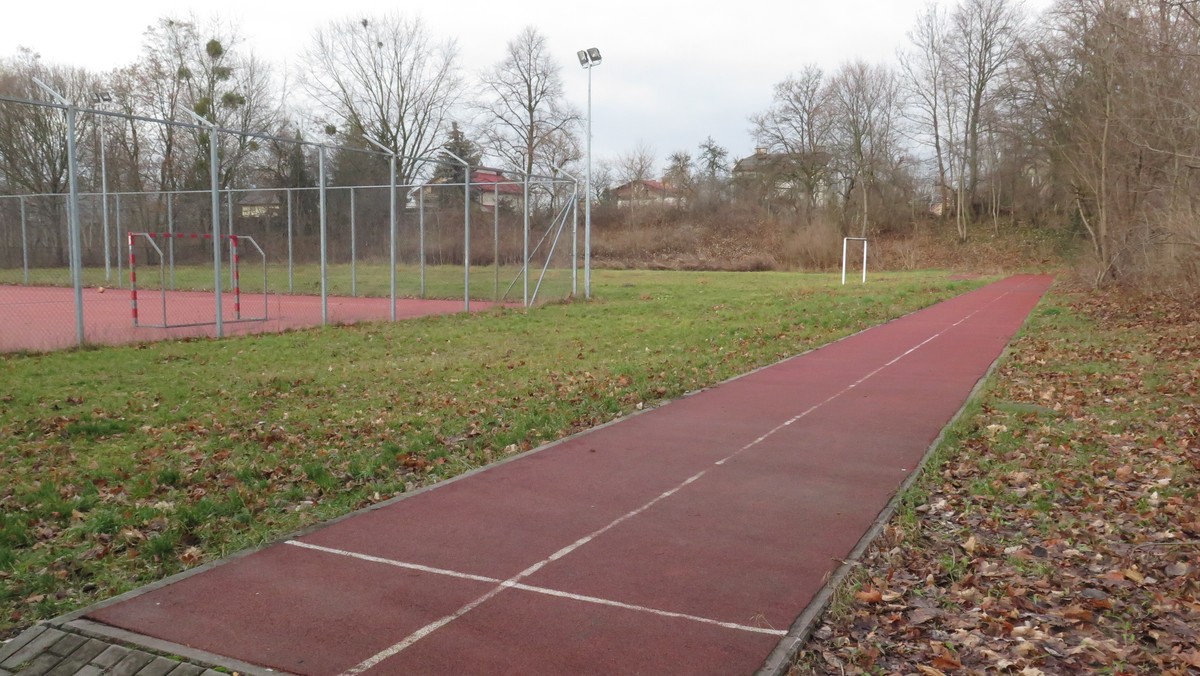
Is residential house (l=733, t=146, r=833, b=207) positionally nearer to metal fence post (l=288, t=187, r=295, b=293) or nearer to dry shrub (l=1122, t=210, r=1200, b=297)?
dry shrub (l=1122, t=210, r=1200, b=297)

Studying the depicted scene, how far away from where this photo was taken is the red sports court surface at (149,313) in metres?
14.6

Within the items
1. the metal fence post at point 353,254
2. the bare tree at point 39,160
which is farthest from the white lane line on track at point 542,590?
the metal fence post at point 353,254

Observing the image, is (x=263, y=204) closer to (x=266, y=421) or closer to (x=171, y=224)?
(x=171, y=224)

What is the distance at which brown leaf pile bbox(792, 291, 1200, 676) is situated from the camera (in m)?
4.09

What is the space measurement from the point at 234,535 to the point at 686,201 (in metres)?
62.5

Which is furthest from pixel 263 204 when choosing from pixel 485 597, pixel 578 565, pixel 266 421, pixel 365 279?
pixel 485 597

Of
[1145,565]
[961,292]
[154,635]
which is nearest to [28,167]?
[154,635]

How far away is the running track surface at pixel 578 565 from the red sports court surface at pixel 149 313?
33.3ft

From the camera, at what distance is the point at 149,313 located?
19500 millimetres

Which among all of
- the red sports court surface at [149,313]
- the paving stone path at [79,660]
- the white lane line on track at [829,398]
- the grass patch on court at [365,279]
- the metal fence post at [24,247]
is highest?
the metal fence post at [24,247]

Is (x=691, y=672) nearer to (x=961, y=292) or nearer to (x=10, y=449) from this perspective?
(x=10, y=449)

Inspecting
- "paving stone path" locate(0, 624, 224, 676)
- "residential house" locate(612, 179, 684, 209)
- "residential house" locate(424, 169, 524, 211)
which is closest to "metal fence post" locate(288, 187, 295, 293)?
"residential house" locate(424, 169, 524, 211)

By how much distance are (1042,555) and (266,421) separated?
6.84 m

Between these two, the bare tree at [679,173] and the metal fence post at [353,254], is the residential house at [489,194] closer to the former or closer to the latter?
the metal fence post at [353,254]
